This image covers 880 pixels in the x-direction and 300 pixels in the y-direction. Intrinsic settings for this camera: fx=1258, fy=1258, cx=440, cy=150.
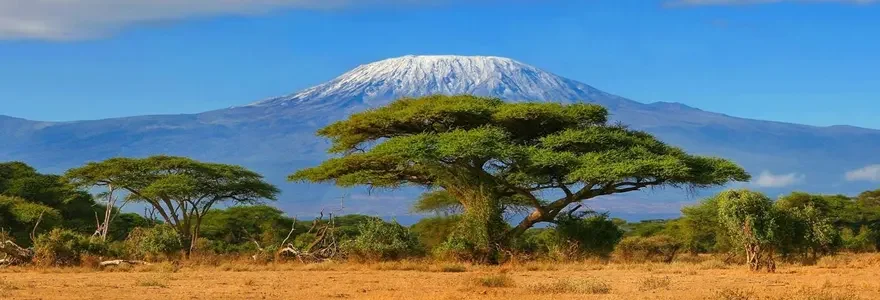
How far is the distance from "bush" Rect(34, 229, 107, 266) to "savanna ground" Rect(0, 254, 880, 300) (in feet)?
4.69

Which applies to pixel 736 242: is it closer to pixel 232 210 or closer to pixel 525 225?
pixel 525 225

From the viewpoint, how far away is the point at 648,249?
1848 inches

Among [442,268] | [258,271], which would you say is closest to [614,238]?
[442,268]

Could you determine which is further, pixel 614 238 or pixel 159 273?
pixel 614 238

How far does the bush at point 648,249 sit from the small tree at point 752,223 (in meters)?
6.60

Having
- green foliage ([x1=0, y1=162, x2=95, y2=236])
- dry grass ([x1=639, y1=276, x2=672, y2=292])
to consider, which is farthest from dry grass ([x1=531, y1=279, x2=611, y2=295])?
green foliage ([x1=0, y1=162, x2=95, y2=236])

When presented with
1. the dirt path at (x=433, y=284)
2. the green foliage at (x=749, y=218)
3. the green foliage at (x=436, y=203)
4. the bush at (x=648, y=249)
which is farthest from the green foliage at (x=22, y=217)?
the green foliage at (x=749, y=218)

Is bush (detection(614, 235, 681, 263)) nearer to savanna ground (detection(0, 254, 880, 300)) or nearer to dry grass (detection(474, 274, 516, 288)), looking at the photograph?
savanna ground (detection(0, 254, 880, 300))

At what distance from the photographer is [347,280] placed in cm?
2866

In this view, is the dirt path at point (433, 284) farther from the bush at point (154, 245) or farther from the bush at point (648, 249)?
the bush at point (648, 249)

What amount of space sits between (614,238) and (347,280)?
552 inches

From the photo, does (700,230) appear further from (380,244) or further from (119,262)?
(119,262)

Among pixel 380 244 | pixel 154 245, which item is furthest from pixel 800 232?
pixel 154 245

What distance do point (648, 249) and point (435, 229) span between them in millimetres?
8184
